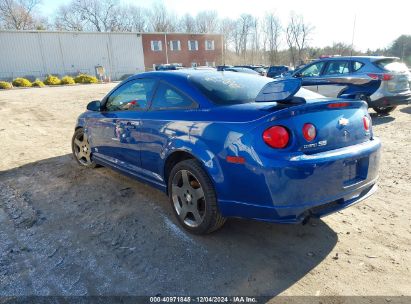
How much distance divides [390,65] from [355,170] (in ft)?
22.2

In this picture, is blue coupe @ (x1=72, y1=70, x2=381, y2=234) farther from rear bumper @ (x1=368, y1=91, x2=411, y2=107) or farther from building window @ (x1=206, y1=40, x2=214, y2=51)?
building window @ (x1=206, y1=40, x2=214, y2=51)

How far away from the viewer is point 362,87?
8.24 m

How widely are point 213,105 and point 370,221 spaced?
6.57ft

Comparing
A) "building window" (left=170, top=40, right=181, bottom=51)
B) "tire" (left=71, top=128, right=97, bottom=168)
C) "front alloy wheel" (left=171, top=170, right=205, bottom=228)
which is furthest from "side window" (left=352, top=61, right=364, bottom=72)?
"building window" (left=170, top=40, right=181, bottom=51)

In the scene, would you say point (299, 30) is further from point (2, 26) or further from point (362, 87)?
point (362, 87)

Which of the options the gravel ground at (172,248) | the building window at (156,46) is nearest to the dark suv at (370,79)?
the gravel ground at (172,248)

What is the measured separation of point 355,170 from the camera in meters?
2.73

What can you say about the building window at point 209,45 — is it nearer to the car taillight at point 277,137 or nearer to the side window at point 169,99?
the side window at point 169,99

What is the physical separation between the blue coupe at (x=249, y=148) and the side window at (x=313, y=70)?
6269 mm

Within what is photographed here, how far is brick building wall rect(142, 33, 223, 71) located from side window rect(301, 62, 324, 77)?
133 ft

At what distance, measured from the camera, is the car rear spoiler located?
2541mm

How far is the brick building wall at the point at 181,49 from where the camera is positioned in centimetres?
4706

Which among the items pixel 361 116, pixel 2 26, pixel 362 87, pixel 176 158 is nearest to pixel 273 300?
pixel 176 158

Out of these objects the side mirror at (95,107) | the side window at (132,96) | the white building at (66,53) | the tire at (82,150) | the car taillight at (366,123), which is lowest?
the tire at (82,150)
